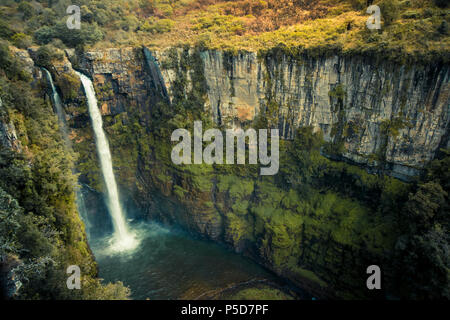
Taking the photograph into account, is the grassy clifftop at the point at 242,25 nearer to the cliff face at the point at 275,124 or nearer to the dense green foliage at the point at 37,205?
the cliff face at the point at 275,124

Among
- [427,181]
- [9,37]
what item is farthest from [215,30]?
[427,181]

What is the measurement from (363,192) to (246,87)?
Answer: 1013cm

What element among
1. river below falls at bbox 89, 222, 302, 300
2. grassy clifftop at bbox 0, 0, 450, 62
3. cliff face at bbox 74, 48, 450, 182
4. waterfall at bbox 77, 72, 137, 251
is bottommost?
river below falls at bbox 89, 222, 302, 300

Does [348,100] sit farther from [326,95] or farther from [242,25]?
[242,25]

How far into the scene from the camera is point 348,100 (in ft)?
51.3

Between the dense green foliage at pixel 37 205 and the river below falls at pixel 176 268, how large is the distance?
157 inches

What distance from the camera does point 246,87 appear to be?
18422 millimetres

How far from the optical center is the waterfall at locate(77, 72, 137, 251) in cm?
1939

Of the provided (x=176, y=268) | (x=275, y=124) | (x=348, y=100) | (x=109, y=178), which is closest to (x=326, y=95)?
(x=348, y=100)

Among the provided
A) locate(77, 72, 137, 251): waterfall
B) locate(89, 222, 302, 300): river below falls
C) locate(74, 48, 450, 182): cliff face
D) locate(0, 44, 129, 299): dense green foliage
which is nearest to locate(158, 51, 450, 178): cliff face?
locate(74, 48, 450, 182): cliff face

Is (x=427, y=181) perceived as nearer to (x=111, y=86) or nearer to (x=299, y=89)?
(x=299, y=89)

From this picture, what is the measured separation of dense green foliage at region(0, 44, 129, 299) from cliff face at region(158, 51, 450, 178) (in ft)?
28.6

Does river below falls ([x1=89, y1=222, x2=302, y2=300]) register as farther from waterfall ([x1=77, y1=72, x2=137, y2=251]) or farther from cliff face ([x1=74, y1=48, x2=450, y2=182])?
cliff face ([x1=74, y1=48, x2=450, y2=182])

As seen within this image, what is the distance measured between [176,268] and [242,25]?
713 inches
